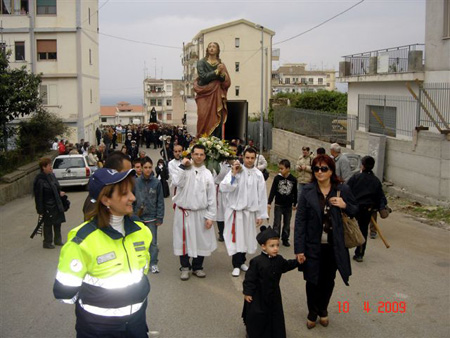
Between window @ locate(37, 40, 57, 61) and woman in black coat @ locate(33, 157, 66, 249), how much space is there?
27.4m

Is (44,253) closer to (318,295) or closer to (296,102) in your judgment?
(318,295)

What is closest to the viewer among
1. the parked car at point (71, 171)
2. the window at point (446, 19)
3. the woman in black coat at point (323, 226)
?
the woman in black coat at point (323, 226)

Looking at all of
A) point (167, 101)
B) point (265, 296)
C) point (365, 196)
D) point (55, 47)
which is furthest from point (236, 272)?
point (167, 101)

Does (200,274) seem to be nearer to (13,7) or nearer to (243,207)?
(243,207)

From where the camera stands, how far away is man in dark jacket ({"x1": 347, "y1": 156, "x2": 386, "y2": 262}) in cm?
927

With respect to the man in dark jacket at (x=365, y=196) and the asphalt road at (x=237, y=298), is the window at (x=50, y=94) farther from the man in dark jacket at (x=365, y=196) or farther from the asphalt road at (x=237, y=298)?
the man in dark jacket at (x=365, y=196)

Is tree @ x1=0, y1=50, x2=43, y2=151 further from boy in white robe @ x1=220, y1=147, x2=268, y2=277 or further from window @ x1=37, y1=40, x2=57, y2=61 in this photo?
window @ x1=37, y1=40, x2=57, y2=61

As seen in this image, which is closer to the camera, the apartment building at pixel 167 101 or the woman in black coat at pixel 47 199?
the woman in black coat at pixel 47 199

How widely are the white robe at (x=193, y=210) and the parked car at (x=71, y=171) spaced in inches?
512

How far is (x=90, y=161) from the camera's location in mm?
22109

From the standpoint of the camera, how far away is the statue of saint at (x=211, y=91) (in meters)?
12.8

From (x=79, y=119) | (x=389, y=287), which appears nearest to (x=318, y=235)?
(x=389, y=287)

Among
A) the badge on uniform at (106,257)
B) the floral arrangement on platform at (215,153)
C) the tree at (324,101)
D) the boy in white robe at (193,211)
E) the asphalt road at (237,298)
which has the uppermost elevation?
the tree at (324,101)

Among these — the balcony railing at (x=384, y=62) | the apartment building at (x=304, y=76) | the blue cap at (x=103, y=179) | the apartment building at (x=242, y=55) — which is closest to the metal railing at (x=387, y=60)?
A: the balcony railing at (x=384, y=62)
